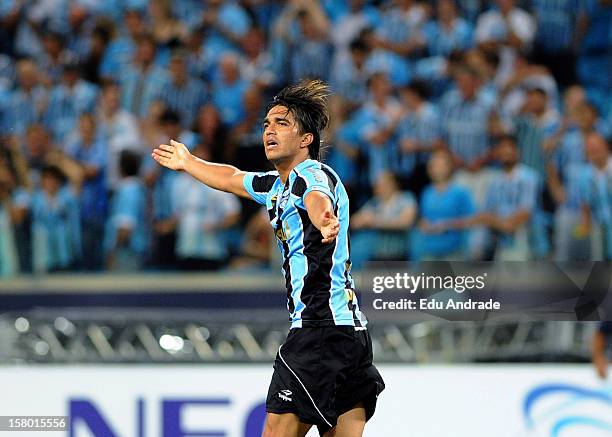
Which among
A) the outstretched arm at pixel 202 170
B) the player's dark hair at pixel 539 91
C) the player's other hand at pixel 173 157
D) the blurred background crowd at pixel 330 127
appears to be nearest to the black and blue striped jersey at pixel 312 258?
the outstretched arm at pixel 202 170

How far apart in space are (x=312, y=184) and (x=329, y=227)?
37 centimetres

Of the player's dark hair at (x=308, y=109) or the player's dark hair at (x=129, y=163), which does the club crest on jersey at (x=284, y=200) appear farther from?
the player's dark hair at (x=129, y=163)

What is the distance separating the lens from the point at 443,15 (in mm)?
8609

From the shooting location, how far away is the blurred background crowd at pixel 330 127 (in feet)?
24.0

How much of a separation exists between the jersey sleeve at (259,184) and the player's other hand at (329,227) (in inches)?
35.0

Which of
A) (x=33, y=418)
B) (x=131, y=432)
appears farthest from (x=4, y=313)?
(x=131, y=432)

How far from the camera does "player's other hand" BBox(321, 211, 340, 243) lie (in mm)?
3631

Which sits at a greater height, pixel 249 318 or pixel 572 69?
pixel 572 69

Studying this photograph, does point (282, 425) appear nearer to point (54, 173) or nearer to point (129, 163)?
point (129, 163)

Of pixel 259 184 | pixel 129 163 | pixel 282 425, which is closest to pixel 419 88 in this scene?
pixel 129 163

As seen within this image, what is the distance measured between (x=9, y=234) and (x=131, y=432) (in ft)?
6.48

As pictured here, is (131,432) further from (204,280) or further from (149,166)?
(149,166)

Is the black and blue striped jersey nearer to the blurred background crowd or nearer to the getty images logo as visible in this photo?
the getty images logo

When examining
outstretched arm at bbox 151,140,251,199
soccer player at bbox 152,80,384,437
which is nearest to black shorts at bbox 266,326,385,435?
soccer player at bbox 152,80,384,437
